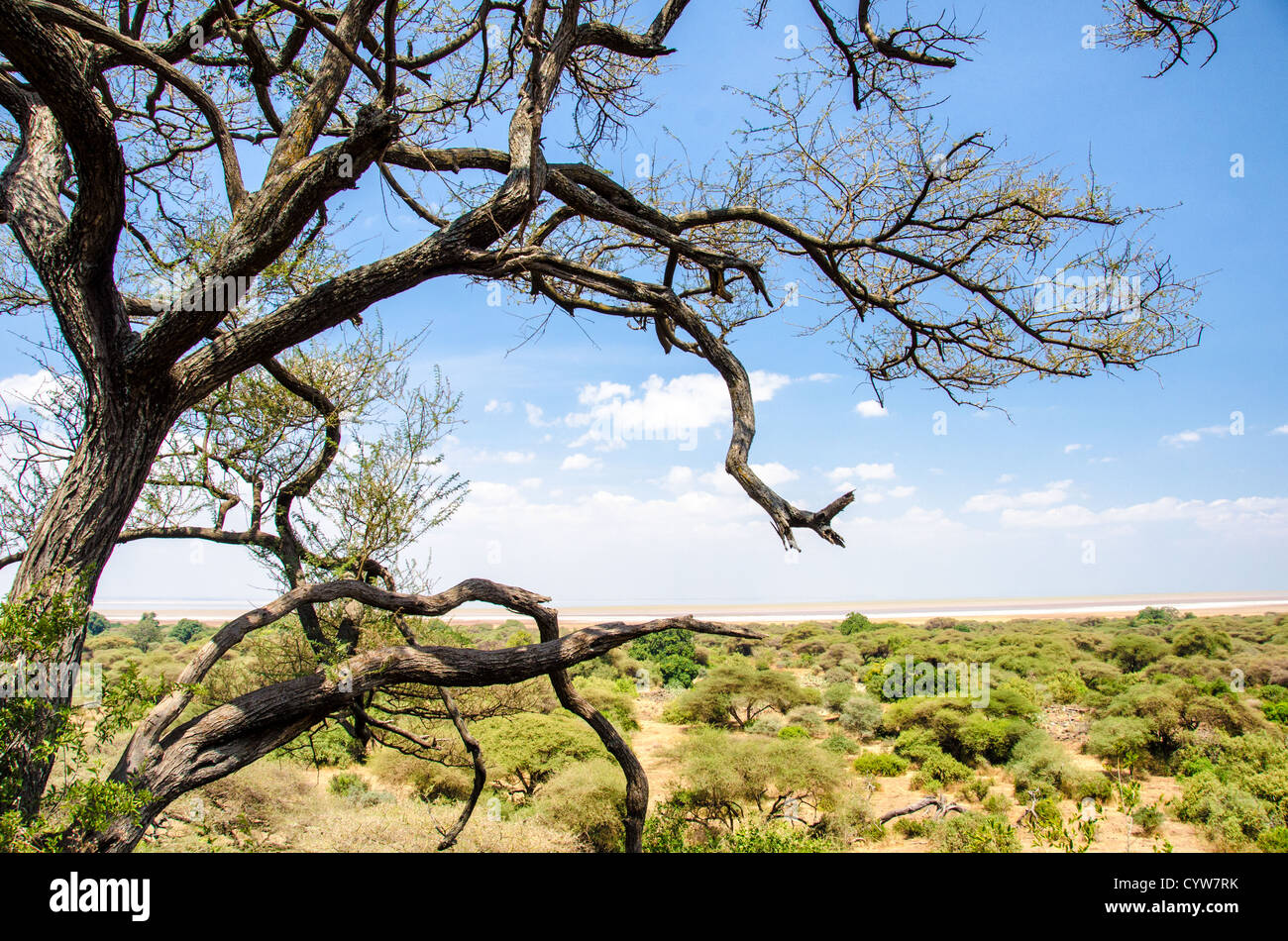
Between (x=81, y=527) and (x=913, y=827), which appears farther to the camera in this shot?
(x=913, y=827)

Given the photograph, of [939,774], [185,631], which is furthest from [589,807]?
[185,631]

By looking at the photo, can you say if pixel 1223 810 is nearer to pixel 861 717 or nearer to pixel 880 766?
pixel 880 766

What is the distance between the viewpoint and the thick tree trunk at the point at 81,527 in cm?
317

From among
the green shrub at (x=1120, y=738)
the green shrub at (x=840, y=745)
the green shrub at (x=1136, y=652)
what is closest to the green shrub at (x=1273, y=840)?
the green shrub at (x=1120, y=738)

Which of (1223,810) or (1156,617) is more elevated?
(1223,810)

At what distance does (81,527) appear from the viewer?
3465 millimetres

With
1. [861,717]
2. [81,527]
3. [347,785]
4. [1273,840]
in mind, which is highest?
[81,527]

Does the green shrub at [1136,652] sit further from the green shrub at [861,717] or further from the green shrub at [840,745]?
the green shrub at [840,745]

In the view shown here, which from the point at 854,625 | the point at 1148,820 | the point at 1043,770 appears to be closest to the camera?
the point at 1148,820

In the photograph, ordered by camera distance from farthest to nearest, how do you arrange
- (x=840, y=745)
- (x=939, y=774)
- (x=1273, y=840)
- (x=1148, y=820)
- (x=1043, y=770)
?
(x=840, y=745) → (x=939, y=774) → (x=1043, y=770) → (x=1148, y=820) → (x=1273, y=840)

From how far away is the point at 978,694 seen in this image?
2233 centimetres

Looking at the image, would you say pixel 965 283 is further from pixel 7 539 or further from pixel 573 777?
pixel 573 777
